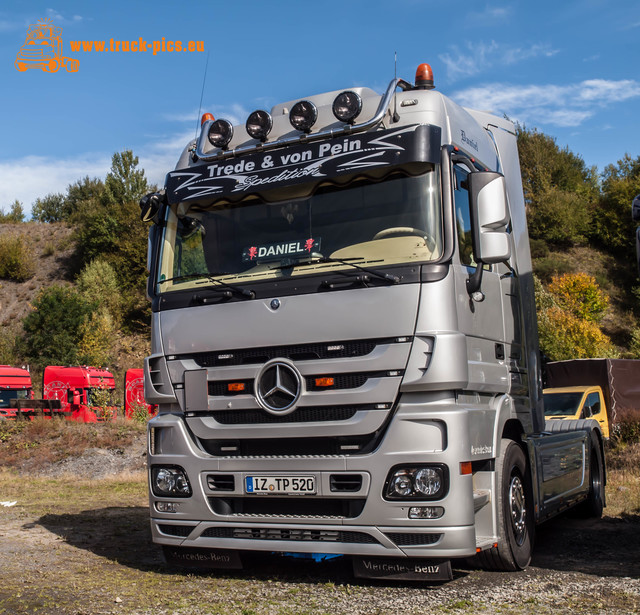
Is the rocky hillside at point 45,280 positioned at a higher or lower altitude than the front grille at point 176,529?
higher

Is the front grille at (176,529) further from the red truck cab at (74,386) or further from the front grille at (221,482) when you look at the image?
the red truck cab at (74,386)

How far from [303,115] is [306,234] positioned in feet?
3.58

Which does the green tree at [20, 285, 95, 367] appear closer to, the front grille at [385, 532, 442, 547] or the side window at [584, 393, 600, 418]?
the side window at [584, 393, 600, 418]

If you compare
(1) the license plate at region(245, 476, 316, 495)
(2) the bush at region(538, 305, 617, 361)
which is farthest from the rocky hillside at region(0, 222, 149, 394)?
(1) the license plate at region(245, 476, 316, 495)

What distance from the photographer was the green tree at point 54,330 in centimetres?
4809

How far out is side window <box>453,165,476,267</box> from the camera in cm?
609

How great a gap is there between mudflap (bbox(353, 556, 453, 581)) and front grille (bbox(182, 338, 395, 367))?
156 centimetres

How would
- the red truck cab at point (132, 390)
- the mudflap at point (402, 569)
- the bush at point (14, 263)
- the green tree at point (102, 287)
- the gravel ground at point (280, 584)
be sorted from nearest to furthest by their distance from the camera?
the gravel ground at point (280, 584) < the mudflap at point (402, 569) < the red truck cab at point (132, 390) < the green tree at point (102, 287) < the bush at point (14, 263)

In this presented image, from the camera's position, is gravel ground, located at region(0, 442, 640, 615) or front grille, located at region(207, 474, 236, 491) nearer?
gravel ground, located at region(0, 442, 640, 615)

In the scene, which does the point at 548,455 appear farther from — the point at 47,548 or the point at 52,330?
Answer: the point at 52,330

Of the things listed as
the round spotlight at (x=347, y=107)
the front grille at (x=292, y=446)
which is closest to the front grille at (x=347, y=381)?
the front grille at (x=292, y=446)

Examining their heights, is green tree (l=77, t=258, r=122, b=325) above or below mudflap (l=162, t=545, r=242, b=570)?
above

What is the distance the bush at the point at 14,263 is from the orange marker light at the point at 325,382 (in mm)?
60577

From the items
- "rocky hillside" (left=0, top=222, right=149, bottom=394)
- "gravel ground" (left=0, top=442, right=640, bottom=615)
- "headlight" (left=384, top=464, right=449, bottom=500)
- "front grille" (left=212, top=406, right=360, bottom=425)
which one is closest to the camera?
"gravel ground" (left=0, top=442, right=640, bottom=615)
